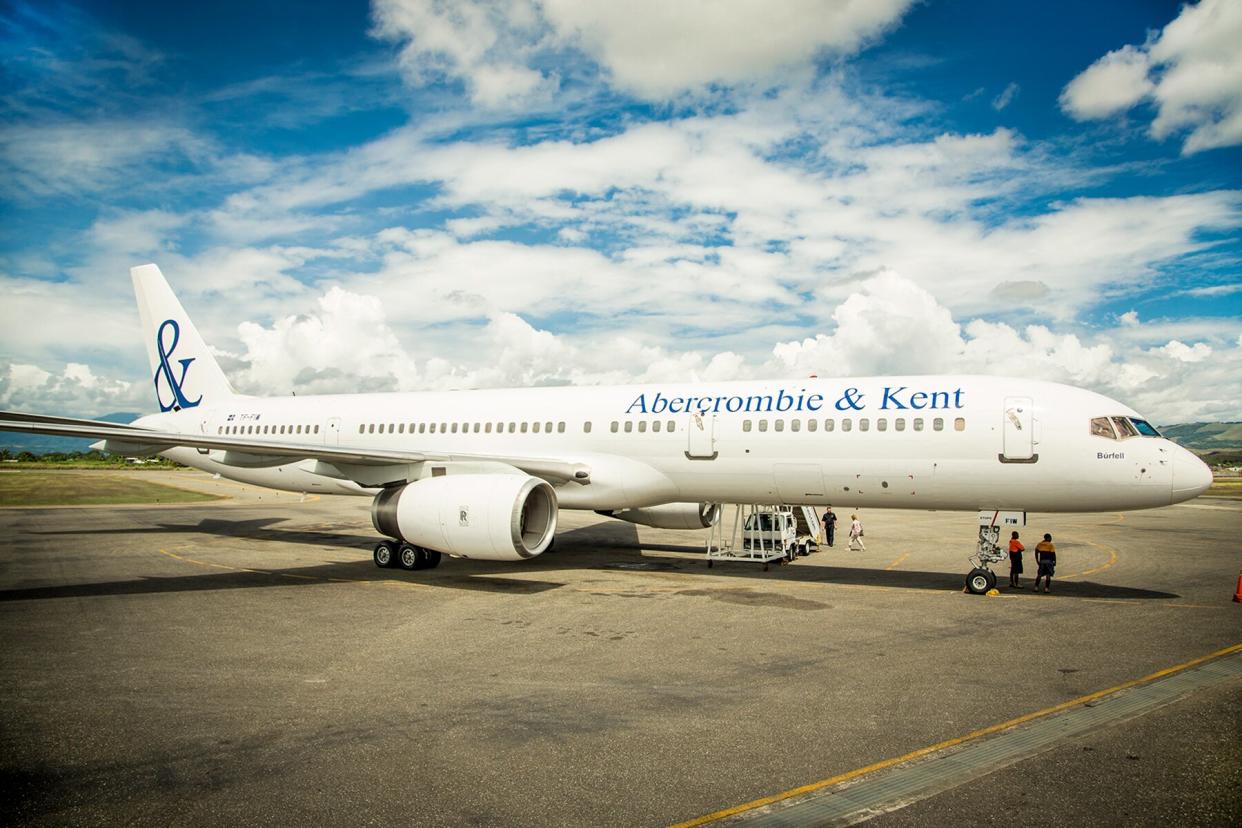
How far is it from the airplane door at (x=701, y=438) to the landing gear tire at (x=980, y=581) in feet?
20.1

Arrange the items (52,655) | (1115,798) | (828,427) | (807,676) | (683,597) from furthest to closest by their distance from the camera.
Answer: (828,427), (683,597), (52,655), (807,676), (1115,798)

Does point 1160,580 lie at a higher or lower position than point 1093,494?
lower

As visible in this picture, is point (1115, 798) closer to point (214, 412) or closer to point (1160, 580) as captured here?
point (1160, 580)

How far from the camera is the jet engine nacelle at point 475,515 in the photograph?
1591 cm

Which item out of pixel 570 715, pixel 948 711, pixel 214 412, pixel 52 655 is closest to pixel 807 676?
pixel 948 711

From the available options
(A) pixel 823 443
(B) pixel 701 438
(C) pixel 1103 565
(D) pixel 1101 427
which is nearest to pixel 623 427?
(B) pixel 701 438

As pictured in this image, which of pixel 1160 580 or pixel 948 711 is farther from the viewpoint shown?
pixel 1160 580

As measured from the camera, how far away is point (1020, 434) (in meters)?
15.5

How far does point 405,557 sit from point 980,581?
1336 centimetres

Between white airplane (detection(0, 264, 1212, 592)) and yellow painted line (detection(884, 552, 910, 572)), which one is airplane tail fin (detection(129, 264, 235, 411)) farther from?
yellow painted line (detection(884, 552, 910, 572))

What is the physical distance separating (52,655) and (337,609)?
4470 mm

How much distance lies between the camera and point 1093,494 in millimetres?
15141

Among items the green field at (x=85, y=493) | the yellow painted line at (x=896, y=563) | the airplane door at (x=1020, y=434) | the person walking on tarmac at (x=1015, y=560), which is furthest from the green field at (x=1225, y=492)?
the green field at (x=85, y=493)

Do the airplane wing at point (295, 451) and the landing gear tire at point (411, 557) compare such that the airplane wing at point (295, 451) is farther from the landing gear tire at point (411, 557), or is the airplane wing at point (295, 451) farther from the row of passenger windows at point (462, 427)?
the landing gear tire at point (411, 557)
